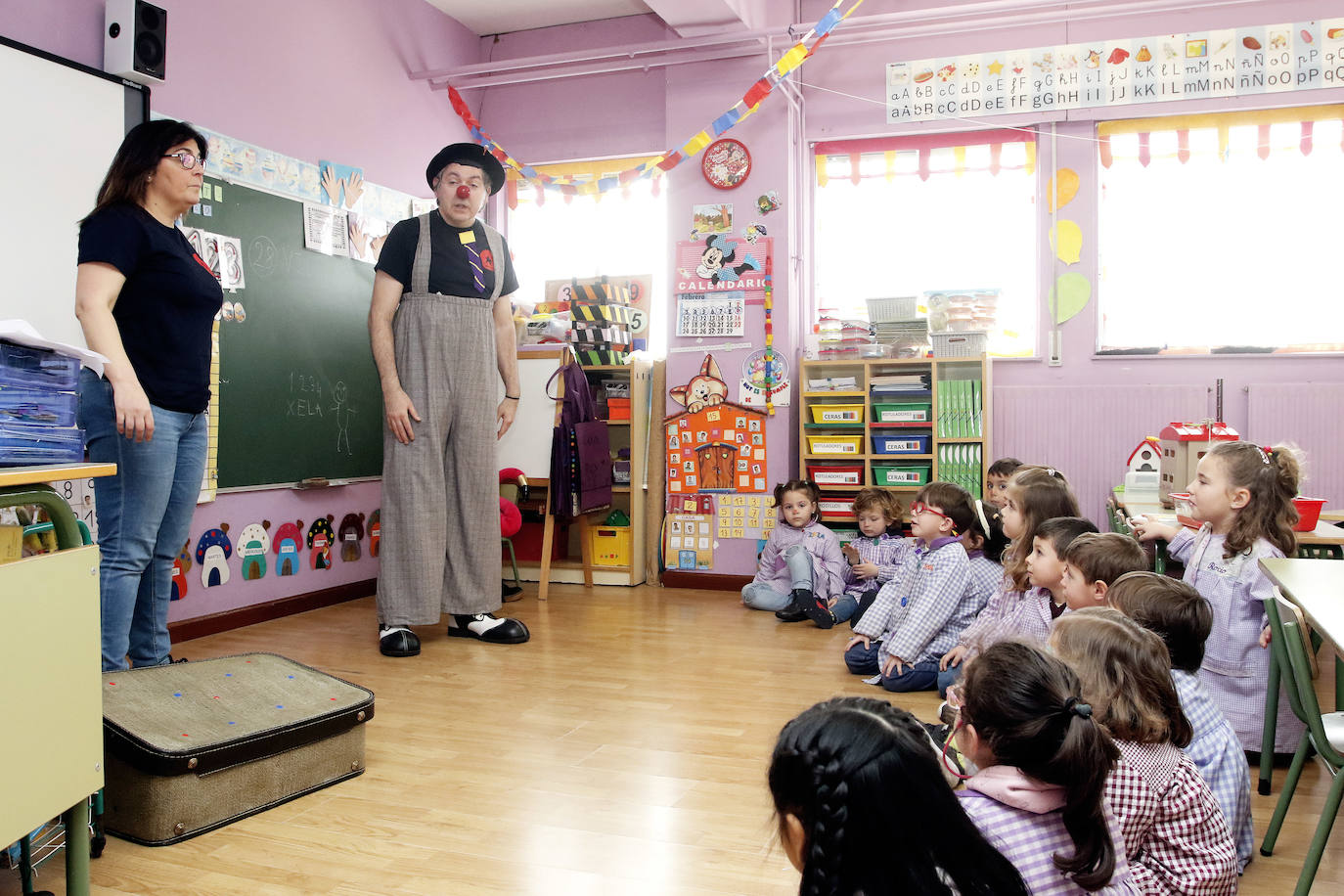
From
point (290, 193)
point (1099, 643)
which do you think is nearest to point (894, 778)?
point (1099, 643)

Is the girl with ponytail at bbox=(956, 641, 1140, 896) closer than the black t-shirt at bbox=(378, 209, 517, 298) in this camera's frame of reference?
Yes

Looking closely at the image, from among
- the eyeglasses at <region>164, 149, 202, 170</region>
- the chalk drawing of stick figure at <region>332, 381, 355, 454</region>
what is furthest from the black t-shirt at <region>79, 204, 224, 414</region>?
the chalk drawing of stick figure at <region>332, 381, 355, 454</region>

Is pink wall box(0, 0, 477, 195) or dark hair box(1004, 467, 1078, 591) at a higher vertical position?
pink wall box(0, 0, 477, 195)

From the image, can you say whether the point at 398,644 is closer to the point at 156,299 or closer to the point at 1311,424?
the point at 156,299

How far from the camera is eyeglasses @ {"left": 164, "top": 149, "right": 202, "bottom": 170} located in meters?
2.37

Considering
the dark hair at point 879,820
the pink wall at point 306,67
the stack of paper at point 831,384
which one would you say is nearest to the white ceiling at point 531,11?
the pink wall at point 306,67

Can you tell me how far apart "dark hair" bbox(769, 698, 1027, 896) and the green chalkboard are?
3559mm

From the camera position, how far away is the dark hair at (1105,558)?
6.98 ft

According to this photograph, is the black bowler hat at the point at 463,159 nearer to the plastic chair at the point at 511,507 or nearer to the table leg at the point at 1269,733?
the plastic chair at the point at 511,507

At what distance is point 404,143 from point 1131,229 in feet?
12.1

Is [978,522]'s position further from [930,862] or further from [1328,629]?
[930,862]

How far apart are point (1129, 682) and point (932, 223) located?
408 cm

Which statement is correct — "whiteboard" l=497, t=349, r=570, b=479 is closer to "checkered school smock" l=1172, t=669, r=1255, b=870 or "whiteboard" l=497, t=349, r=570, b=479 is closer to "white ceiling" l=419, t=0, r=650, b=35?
"white ceiling" l=419, t=0, r=650, b=35

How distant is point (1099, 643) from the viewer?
1473 mm
